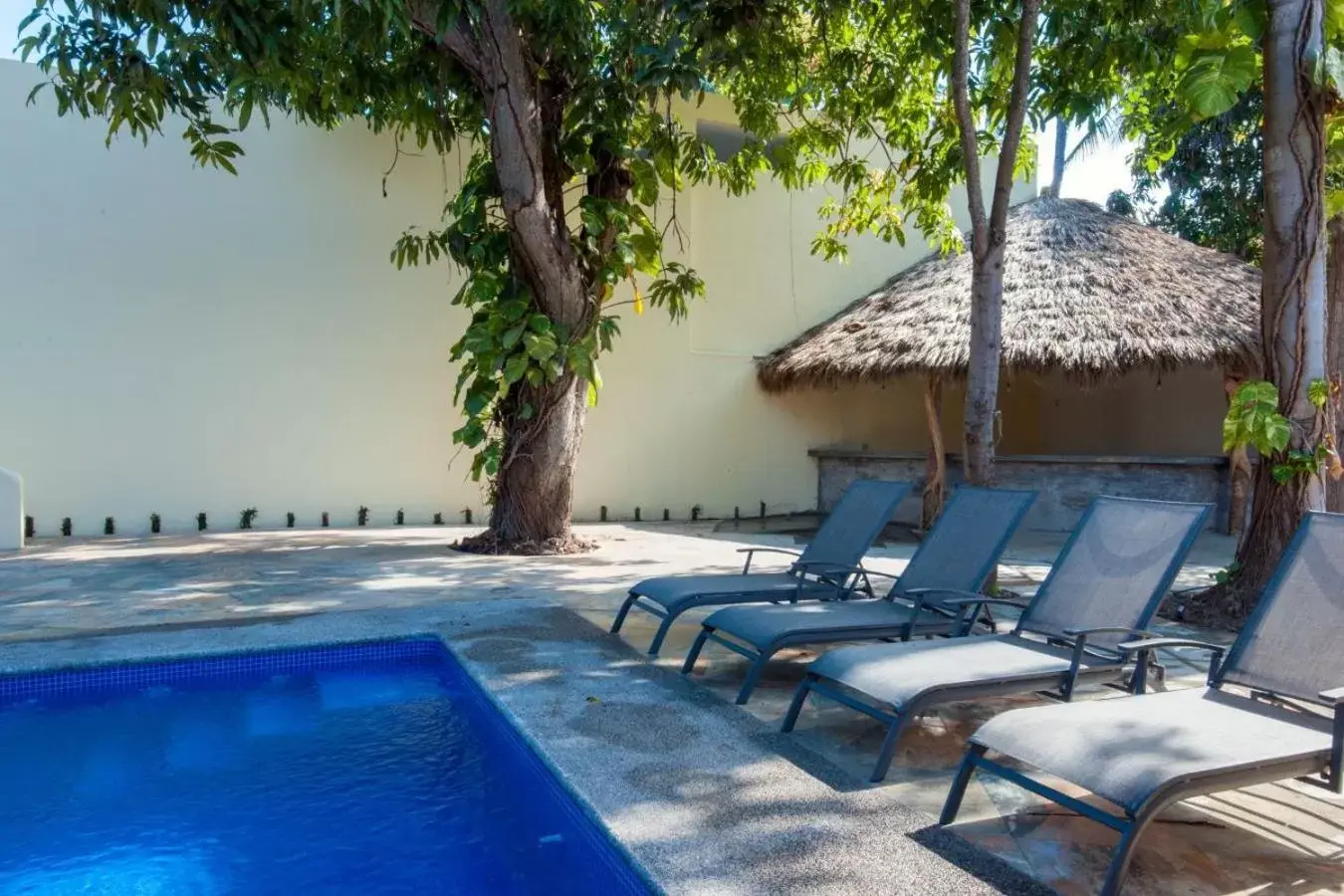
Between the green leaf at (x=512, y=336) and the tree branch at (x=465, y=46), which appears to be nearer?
the tree branch at (x=465, y=46)

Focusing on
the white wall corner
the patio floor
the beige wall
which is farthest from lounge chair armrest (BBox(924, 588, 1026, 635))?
the white wall corner

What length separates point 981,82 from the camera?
752 centimetres

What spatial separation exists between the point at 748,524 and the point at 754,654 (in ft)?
27.3

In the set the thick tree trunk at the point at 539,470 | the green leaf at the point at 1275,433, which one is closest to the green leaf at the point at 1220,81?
the green leaf at the point at 1275,433

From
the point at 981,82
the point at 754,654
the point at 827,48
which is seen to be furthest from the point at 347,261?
the point at 754,654

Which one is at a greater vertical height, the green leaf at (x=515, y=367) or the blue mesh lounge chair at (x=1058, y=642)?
the green leaf at (x=515, y=367)

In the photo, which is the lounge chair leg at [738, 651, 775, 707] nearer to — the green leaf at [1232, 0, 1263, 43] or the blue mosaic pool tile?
the blue mosaic pool tile

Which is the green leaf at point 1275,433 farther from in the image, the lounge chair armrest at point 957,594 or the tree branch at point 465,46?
the tree branch at point 465,46

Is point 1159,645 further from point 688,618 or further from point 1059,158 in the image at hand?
point 1059,158

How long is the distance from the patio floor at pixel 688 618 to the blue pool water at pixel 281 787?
824 mm

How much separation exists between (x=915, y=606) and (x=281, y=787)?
258cm

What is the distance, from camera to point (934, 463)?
11.5 metres

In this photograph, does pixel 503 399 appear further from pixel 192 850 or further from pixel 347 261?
pixel 192 850

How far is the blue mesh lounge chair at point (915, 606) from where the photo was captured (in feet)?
12.6
